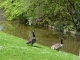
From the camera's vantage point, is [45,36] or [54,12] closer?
[45,36]

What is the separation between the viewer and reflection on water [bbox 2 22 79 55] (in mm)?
35250

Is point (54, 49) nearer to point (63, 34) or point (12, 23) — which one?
point (63, 34)

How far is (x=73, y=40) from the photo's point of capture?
39.8m

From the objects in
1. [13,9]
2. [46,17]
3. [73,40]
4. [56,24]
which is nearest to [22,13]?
[13,9]

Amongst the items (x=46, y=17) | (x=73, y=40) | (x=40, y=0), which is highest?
(x=40, y=0)

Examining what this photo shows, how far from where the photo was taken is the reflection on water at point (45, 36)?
3525 cm

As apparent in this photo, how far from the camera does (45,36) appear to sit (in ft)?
141

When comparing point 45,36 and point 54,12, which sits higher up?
point 54,12

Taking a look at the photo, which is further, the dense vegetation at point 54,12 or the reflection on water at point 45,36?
the dense vegetation at point 54,12

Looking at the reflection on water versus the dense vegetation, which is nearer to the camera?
the reflection on water

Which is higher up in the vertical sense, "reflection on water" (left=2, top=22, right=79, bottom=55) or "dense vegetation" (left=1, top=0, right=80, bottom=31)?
"dense vegetation" (left=1, top=0, right=80, bottom=31)

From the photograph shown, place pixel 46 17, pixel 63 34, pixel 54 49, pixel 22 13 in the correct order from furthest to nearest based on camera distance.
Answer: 1. pixel 22 13
2. pixel 46 17
3. pixel 63 34
4. pixel 54 49

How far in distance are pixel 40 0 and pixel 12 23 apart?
13.3 meters

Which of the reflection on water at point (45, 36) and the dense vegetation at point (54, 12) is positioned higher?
the dense vegetation at point (54, 12)
